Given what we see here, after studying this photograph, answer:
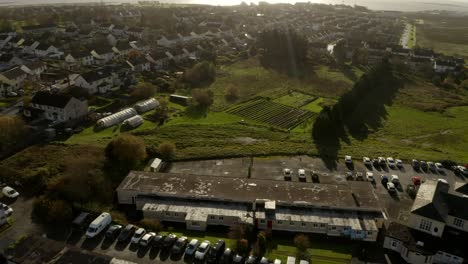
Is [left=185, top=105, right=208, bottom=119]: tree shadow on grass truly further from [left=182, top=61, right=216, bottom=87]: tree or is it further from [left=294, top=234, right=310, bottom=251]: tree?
[left=294, top=234, right=310, bottom=251]: tree

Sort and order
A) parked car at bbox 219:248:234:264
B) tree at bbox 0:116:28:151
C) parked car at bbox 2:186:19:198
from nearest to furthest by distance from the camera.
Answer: parked car at bbox 219:248:234:264 → parked car at bbox 2:186:19:198 → tree at bbox 0:116:28:151

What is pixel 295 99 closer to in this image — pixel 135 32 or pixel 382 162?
pixel 382 162

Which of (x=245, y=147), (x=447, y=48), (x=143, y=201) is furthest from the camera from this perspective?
(x=447, y=48)

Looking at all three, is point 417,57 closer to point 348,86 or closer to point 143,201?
point 348,86

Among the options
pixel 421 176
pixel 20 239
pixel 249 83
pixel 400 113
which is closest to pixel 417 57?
pixel 400 113

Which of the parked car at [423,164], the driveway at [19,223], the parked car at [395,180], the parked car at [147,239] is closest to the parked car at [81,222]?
the driveway at [19,223]

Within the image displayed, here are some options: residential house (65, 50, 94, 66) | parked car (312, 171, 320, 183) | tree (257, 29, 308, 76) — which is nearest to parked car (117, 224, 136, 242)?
parked car (312, 171, 320, 183)

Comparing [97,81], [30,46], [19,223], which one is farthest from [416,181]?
[30,46]
